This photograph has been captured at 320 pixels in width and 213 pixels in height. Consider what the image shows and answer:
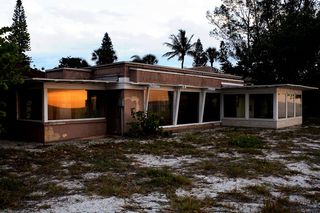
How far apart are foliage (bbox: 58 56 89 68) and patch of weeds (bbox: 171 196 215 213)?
45.7m

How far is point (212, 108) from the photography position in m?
21.9

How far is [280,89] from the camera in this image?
2106 cm

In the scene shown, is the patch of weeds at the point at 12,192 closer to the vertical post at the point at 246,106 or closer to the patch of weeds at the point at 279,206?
the patch of weeds at the point at 279,206

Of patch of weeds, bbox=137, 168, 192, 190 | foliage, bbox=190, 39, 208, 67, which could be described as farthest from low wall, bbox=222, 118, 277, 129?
foliage, bbox=190, 39, 208, 67

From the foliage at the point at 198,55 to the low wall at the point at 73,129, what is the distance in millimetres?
42528

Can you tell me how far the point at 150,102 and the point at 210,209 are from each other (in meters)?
12.1

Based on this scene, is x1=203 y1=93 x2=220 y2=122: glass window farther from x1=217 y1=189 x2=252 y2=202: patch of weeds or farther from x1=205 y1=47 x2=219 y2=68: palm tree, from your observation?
x1=205 y1=47 x2=219 y2=68: palm tree

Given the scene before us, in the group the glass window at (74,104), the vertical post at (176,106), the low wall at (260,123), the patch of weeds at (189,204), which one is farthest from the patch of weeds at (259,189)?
the low wall at (260,123)

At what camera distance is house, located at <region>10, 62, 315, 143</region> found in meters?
14.3

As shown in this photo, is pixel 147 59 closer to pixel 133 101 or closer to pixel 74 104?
pixel 133 101

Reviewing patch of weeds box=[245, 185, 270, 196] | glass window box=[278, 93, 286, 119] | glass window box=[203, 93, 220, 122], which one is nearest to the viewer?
patch of weeds box=[245, 185, 270, 196]

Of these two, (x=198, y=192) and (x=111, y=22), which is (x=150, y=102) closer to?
(x=111, y=22)

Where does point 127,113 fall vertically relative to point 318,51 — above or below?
below

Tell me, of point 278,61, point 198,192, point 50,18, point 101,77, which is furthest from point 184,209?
point 278,61
